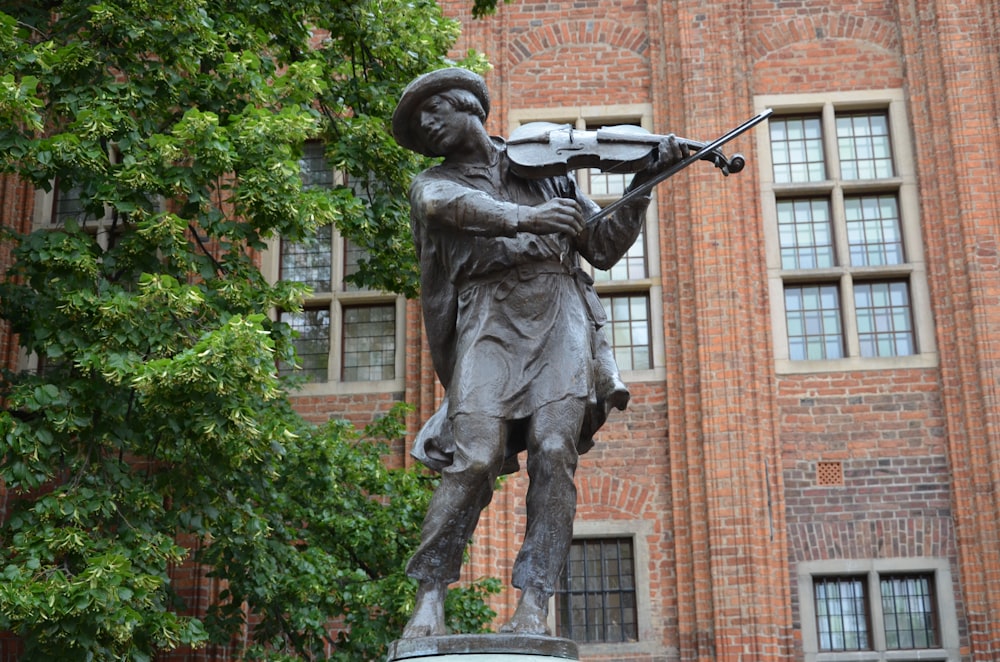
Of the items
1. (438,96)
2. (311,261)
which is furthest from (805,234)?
(438,96)

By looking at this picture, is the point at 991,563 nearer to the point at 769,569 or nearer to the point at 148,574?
the point at 769,569

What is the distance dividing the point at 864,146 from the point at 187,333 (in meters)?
8.10

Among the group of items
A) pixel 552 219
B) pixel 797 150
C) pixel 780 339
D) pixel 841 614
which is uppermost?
pixel 797 150

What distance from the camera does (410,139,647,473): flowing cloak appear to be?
4.54 meters

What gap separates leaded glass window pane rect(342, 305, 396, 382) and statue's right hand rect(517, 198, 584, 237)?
9582mm

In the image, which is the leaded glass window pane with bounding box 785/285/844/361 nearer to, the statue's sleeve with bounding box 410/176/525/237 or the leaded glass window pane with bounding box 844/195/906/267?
the leaded glass window pane with bounding box 844/195/906/267

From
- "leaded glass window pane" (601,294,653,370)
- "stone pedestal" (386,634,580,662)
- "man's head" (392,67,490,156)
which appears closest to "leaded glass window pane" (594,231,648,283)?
"leaded glass window pane" (601,294,653,370)

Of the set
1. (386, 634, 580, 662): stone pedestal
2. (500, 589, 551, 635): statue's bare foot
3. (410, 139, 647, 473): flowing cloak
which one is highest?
(410, 139, 647, 473): flowing cloak

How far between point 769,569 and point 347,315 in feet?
16.1

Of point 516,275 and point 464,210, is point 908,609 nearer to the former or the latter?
point 516,275

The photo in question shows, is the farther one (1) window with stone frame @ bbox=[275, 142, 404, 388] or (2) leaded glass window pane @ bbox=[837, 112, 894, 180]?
(2) leaded glass window pane @ bbox=[837, 112, 894, 180]

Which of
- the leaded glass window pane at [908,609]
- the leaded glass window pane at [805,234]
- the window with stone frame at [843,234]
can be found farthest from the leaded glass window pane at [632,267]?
the leaded glass window pane at [908,609]

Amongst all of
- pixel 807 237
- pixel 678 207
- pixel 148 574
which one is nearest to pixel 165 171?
pixel 148 574

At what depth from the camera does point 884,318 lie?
540 inches
